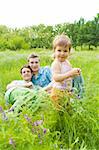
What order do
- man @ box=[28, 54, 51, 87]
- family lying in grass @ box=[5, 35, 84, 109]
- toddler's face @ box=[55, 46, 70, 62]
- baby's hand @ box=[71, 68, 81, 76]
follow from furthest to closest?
man @ box=[28, 54, 51, 87]
toddler's face @ box=[55, 46, 70, 62]
baby's hand @ box=[71, 68, 81, 76]
family lying in grass @ box=[5, 35, 84, 109]

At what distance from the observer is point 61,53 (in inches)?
153

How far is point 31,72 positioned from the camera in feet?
17.3

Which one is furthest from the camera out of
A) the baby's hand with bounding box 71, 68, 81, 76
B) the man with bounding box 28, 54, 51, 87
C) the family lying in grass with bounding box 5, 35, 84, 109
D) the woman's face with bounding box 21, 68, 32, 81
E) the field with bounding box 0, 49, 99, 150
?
the man with bounding box 28, 54, 51, 87

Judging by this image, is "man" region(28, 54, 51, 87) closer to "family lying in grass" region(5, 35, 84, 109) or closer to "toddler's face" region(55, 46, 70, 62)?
"family lying in grass" region(5, 35, 84, 109)

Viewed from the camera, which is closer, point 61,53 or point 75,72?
point 75,72

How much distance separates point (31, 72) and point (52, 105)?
2.10 metres

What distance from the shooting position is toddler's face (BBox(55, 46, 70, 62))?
389 cm

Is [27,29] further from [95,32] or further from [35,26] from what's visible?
[95,32]

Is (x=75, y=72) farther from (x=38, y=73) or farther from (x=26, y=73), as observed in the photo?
(x=38, y=73)

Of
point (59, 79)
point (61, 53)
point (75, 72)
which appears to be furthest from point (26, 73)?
point (75, 72)

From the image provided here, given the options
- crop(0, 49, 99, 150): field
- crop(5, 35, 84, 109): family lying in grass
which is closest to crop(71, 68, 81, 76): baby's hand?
crop(5, 35, 84, 109): family lying in grass

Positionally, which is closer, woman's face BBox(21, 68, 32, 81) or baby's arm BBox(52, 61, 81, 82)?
baby's arm BBox(52, 61, 81, 82)

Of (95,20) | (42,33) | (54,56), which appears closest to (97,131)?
(54,56)

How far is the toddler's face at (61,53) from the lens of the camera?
3889mm
